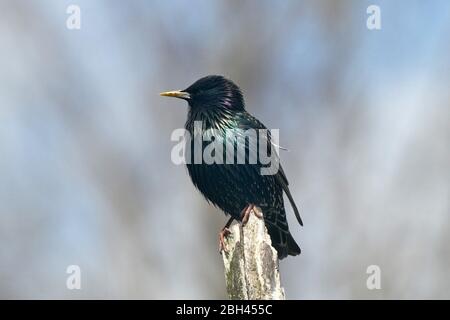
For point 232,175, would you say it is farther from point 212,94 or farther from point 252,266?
point 252,266

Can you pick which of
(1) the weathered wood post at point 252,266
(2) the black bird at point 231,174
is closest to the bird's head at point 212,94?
(2) the black bird at point 231,174

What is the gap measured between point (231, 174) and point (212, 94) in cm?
71

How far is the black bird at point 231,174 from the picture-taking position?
626 centimetres

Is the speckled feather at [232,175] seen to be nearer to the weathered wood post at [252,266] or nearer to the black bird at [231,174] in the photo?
the black bird at [231,174]

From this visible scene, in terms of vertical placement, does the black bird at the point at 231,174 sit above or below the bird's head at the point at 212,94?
below

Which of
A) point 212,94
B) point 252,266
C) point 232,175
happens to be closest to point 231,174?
point 232,175

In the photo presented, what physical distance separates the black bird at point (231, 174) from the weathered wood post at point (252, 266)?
1479mm

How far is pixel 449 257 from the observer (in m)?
10.0

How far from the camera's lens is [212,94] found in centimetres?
659

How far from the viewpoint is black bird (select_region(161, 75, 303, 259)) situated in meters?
6.26

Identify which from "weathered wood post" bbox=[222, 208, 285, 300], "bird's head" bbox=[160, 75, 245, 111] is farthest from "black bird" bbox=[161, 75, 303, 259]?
"weathered wood post" bbox=[222, 208, 285, 300]
